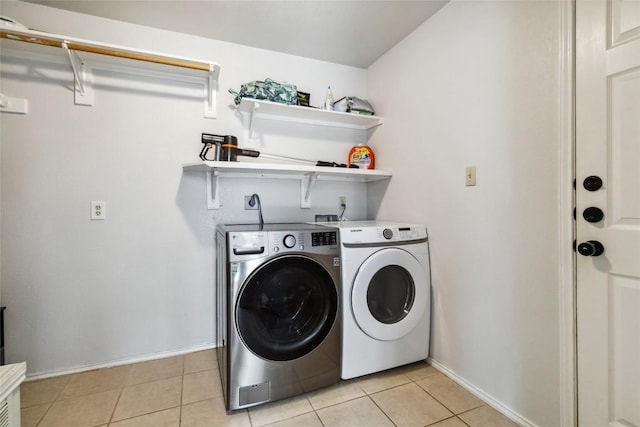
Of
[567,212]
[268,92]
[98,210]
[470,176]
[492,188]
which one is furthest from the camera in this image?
[268,92]

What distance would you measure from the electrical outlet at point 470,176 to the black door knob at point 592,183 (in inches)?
19.1

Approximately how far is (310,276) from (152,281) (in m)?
1.15

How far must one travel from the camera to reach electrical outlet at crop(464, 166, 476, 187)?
154cm

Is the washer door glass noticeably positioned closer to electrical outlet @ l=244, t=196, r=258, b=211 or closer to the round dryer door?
the round dryer door

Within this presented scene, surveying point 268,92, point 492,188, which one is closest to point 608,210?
point 492,188

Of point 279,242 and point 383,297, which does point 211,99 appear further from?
point 383,297

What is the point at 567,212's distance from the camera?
1.15 m

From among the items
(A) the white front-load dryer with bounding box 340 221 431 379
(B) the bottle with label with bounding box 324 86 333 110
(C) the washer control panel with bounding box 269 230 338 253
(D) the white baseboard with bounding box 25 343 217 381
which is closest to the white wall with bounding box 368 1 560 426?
(A) the white front-load dryer with bounding box 340 221 431 379

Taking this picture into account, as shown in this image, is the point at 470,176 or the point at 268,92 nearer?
the point at 470,176

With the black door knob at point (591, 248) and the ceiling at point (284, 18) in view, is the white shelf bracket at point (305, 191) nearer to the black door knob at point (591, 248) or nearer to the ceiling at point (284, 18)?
the ceiling at point (284, 18)

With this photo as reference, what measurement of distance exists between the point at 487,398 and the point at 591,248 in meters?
0.93

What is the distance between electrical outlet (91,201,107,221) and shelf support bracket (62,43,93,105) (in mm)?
619

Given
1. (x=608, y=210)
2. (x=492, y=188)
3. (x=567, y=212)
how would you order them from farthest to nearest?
(x=492, y=188)
(x=567, y=212)
(x=608, y=210)

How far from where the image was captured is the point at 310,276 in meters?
1.54
